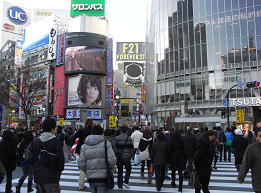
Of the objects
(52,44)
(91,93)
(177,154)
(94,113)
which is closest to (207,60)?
(91,93)

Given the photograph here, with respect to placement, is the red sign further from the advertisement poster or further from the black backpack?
the black backpack

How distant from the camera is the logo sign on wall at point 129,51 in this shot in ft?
306

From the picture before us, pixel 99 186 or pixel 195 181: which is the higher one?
pixel 99 186

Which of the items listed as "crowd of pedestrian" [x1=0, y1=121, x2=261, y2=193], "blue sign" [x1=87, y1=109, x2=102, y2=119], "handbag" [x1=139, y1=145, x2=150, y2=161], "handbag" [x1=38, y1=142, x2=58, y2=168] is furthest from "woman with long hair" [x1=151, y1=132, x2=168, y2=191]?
"blue sign" [x1=87, y1=109, x2=102, y2=119]

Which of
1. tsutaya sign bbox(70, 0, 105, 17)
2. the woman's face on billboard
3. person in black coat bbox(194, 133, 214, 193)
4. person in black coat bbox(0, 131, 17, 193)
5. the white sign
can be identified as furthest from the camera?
tsutaya sign bbox(70, 0, 105, 17)

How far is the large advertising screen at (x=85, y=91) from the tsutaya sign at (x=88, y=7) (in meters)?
17.1

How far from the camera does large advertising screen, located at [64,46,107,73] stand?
54.1 meters

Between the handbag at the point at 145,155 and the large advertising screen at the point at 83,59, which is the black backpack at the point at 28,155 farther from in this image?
the large advertising screen at the point at 83,59

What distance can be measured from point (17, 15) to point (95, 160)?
11239 centimetres

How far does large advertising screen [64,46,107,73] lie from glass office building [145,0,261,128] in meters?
18.5

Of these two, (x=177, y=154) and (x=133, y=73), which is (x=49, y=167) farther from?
(x=133, y=73)

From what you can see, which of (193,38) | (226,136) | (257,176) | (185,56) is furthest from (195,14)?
(257,176)

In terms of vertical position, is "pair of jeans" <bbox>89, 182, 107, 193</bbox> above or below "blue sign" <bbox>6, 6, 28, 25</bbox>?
below

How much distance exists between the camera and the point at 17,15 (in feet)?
333
